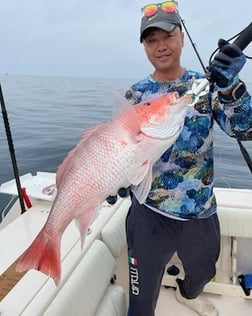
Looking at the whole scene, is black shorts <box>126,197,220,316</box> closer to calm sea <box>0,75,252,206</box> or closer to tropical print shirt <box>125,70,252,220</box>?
tropical print shirt <box>125,70,252,220</box>

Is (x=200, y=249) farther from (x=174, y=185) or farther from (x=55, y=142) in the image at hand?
(x=55, y=142)

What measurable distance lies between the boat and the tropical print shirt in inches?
22.4


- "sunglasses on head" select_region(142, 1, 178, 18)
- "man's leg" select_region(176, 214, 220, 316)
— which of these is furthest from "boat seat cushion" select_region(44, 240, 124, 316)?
"sunglasses on head" select_region(142, 1, 178, 18)

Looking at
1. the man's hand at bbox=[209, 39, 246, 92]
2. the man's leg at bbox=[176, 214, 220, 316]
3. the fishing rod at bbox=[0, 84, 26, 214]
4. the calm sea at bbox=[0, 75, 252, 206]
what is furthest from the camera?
the calm sea at bbox=[0, 75, 252, 206]

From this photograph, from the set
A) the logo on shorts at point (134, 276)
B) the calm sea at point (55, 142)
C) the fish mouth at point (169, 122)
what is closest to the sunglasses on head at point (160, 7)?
the fish mouth at point (169, 122)

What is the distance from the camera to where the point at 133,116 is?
1393mm

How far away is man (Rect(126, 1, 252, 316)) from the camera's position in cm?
208

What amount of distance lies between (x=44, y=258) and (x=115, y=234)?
1.33 metres

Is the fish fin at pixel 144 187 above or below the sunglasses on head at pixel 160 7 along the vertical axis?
below

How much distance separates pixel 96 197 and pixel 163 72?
107 cm

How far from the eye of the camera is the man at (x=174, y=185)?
6.83 feet

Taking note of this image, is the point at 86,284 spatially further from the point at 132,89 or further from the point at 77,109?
the point at 77,109

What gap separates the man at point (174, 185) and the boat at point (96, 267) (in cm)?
26

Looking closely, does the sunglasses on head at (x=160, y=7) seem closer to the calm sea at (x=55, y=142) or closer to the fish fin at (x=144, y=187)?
the fish fin at (x=144, y=187)
